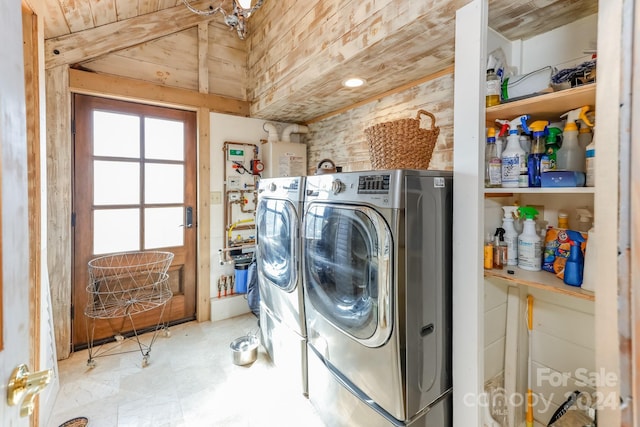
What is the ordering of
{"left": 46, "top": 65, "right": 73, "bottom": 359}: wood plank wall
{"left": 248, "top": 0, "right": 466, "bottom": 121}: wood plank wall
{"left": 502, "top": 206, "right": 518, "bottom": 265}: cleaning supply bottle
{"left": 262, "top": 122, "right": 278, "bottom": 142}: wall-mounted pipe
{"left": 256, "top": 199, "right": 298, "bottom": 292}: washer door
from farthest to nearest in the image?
{"left": 262, "top": 122, "right": 278, "bottom": 142}: wall-mounted pipe
{"left": 46, "top": 65, "right": 73, "bottom": 359}: wood plank wall
{"left": 256, "top": 199, "right": 298, "bottom": 292}: washer door
{"left": 248, "top": 0, "right": 466, "bottom": 121}: wood plank wall
{"left": 502, "top": 206, "right": 518, "bottom": 265}: cleaning supply bottle

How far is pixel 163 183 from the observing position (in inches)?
111

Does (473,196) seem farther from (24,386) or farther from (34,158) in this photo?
(34,158)

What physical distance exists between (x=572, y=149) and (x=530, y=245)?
41cm

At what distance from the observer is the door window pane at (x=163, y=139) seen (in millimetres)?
2729

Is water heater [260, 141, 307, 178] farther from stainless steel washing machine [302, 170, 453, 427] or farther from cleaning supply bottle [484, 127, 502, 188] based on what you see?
cleaning supply bottle [484, 127, 502, 188]

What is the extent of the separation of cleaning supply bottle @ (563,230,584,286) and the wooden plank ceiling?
1012 mm

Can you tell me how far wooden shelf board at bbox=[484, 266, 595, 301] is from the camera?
972 millimetres

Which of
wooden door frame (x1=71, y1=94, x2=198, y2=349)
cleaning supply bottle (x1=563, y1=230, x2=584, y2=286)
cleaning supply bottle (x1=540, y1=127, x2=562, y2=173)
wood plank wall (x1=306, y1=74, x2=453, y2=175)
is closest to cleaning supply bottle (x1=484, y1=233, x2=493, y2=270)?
cleaning supply bottle (x1=563, y1=230, x2=584, y2=286)

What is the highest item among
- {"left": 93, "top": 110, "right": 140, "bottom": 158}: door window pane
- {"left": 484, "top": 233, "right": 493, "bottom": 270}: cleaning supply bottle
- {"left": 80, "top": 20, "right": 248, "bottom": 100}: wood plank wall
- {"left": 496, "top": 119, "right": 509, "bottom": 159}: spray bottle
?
{"left": 80, "top": 20, "right": 248, "bottom": 100}: wood plank wall

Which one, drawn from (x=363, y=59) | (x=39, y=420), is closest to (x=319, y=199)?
(x=363, y=59)

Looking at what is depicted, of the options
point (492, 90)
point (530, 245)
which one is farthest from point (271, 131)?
point (530, 245)

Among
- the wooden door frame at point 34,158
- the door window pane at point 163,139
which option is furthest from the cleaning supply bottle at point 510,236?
the door window pane at point 163,139

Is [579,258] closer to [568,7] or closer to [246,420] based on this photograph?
[568,7]

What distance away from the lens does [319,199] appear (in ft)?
5.13
